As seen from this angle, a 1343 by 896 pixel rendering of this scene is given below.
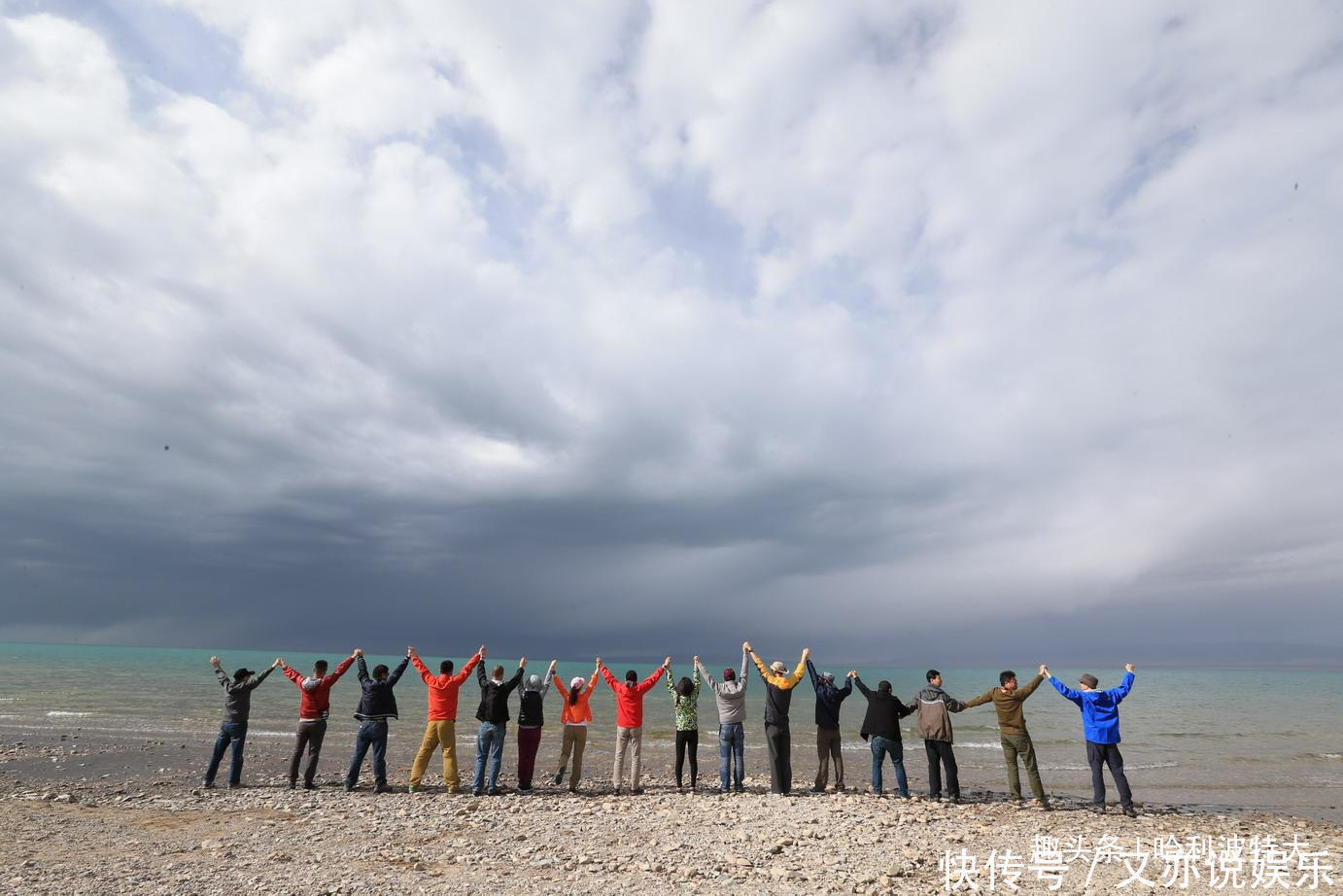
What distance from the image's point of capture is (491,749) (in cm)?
1440

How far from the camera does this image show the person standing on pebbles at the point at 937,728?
13695 millimetres

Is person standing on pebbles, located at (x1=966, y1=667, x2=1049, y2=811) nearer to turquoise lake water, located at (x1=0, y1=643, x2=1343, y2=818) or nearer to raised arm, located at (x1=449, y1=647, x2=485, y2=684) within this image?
turquoise lake water, located at (x1=0, y1=643, x2=1343, y2=818)

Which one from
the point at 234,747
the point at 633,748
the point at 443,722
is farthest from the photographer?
the point at 633,748

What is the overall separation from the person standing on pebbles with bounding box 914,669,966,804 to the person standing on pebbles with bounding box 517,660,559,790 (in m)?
7.66

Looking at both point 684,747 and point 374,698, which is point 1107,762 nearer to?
point 684,747

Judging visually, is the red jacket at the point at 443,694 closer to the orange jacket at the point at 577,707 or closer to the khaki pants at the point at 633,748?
the orange jacket at the point at 577,707

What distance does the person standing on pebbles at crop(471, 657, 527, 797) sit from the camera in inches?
539

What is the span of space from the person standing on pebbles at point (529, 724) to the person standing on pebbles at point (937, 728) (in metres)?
7.66

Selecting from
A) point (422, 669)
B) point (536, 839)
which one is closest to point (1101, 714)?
point (536, 839)

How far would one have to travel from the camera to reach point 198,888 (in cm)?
819

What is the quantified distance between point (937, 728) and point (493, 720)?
897 cm

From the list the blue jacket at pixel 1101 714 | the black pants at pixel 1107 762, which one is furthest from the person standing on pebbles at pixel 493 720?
the black pants at pixel 1107 762

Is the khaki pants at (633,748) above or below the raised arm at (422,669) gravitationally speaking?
below

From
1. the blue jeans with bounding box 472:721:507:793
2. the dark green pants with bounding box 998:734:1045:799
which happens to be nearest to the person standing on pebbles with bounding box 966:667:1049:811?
the dark green pants with bounding box 998:734:1045:799
